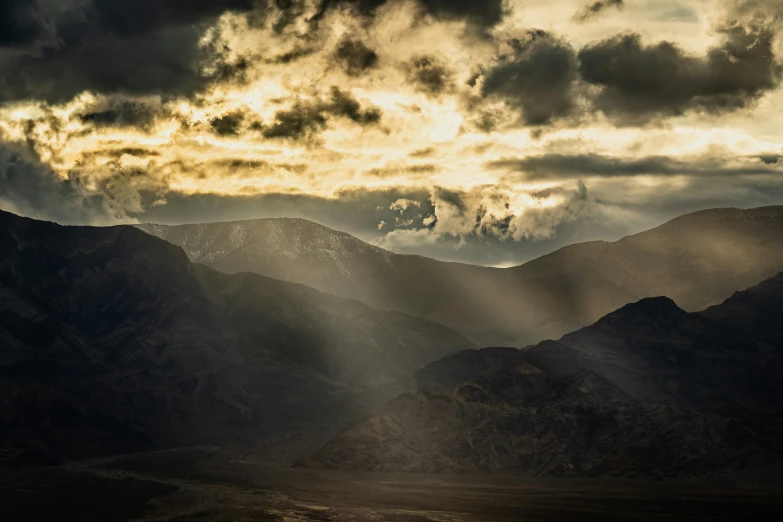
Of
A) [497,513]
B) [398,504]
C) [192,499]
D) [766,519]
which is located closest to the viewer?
[766,519]

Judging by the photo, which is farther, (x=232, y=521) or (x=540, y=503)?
(x=540, y=503)

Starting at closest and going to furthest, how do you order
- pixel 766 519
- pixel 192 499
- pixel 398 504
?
1. pixel 766 519
2. pixel 398 504
3. pixel 192 499

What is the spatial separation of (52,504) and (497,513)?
93.0 m

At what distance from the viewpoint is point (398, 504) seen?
183375mm

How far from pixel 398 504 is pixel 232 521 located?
34760 mm

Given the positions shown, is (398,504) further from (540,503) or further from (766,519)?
(766,519)

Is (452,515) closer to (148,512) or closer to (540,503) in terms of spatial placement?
(540,503)

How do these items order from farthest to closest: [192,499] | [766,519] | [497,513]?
[192,499] < [497,513] < [766,519]

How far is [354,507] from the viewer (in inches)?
7096

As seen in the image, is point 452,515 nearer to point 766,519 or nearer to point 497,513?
point 497,513

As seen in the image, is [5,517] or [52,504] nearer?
[5,517]

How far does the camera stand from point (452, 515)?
16812 centimetres

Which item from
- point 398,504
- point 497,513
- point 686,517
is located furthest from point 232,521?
point 686,517

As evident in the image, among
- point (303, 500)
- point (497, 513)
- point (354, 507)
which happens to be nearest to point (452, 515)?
point (497, 513)
